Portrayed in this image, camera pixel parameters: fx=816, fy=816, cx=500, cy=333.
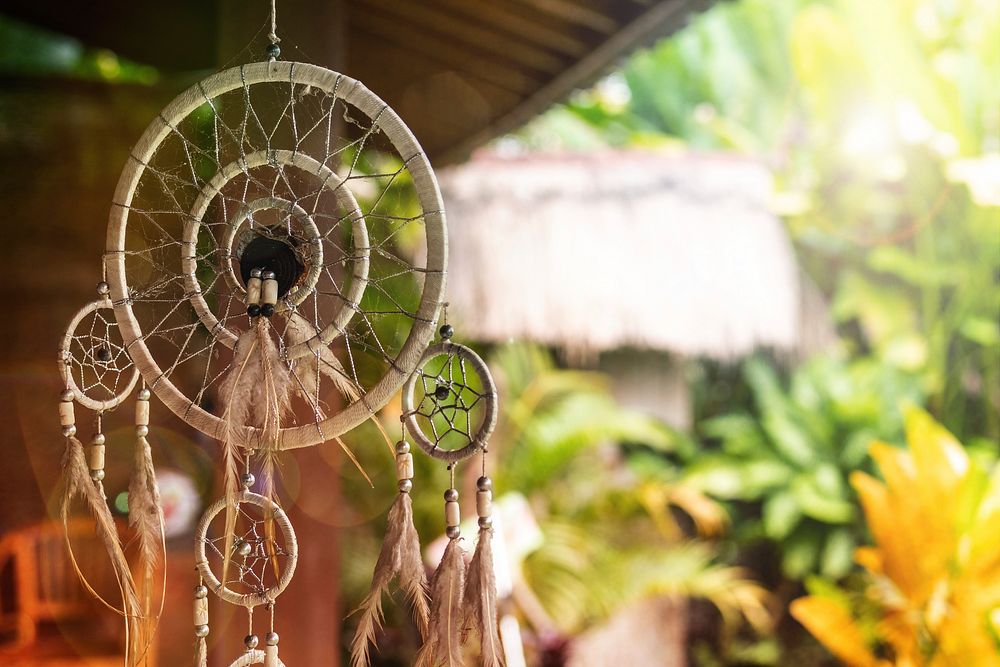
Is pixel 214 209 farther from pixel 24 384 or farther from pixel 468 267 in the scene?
pixel 468 267

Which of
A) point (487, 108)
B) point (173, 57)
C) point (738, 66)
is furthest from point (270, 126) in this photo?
point (738, 66)

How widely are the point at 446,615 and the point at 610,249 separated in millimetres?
3992

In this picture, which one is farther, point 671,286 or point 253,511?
point 671,286

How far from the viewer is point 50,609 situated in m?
2.08

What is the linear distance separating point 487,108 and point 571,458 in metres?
2.46

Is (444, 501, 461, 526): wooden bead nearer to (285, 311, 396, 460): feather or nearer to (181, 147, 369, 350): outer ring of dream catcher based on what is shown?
(285, 311, 396, 460): feather

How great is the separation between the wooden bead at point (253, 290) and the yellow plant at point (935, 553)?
10.6ft

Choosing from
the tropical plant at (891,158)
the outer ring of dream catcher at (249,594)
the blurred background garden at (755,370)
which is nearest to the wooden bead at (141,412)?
the outer ring of dream catcher at (249,594)

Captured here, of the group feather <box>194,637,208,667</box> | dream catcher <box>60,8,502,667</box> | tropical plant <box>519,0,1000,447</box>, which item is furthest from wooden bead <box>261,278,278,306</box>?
tropical plant <box>519,0,1000,447</box>

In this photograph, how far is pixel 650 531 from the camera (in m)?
Answer: 4.82

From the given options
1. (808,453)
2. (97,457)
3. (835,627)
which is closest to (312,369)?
(97,457)

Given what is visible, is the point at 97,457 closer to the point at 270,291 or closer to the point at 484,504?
the point at 270,291

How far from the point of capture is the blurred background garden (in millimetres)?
3604

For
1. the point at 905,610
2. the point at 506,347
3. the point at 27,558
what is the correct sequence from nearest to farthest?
the point at 27,558 → the point at 905,610 → the point at 506,347
